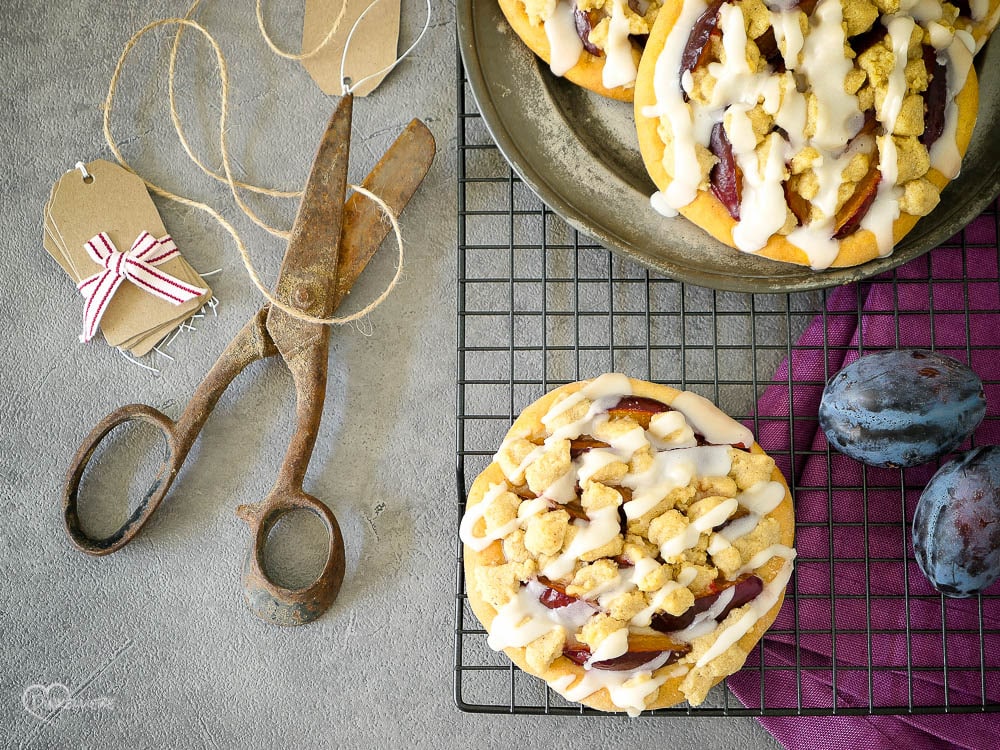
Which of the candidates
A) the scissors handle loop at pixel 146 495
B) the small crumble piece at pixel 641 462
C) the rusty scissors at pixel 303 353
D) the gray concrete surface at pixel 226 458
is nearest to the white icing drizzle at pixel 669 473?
the small crumble piece at pixel 641 462

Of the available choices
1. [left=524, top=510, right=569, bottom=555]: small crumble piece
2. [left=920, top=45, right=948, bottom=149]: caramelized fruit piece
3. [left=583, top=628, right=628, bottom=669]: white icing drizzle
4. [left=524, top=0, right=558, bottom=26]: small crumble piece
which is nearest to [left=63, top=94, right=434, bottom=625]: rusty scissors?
[left=524, top=0, right=558, bottom=26]: small crumble piece

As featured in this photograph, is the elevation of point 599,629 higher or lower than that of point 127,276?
lower

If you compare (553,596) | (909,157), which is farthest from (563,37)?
(553,596)

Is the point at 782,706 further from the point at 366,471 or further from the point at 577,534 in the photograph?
the point at 366,471

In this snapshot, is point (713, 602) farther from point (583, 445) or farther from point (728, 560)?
point (583, 445)

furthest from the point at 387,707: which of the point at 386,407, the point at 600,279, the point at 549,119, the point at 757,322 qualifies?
the point at 549,119
